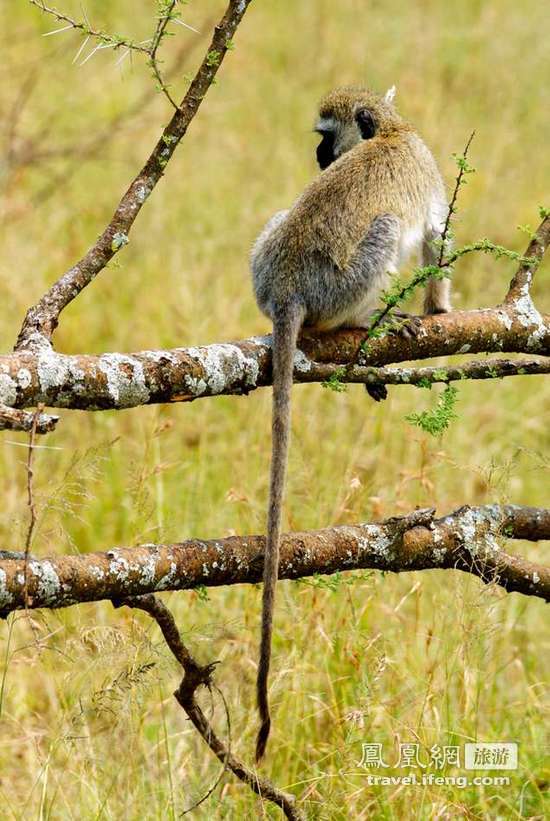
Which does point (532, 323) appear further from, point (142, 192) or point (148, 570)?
point (148, 570)

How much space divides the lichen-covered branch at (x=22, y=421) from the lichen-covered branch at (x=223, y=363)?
0.55ft

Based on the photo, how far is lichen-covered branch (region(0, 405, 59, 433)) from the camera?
240 cm

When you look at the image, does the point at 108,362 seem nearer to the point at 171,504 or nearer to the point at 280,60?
the point at 171,504

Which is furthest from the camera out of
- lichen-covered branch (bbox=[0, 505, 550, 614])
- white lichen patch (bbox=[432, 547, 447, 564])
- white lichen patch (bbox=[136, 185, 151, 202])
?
white lichen patch (bbox=[432, 547, 447, 564])

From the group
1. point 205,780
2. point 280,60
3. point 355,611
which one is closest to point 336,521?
point 355,611

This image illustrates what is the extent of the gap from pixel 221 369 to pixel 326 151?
99.6 inches

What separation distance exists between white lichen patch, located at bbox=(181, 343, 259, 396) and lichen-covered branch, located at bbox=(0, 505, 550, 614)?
1.37 ft

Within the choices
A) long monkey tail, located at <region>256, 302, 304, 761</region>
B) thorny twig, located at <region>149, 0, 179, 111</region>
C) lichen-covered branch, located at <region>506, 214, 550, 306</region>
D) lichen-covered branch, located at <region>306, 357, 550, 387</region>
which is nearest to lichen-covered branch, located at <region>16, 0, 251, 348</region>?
thorny twig, located at <region>149, 0, 179, 111</region>

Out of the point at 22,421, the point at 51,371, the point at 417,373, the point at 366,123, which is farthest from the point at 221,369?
the point at 366,123

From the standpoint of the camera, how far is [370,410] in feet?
19.8

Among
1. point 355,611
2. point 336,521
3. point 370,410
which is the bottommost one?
point 355,611

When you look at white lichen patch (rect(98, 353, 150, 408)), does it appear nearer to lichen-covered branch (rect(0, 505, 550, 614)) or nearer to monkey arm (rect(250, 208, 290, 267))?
lichen-covered branch (rect(0, 505, 550, 614))

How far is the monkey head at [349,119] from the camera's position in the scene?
5098mm

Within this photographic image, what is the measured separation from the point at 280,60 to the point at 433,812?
874cm
